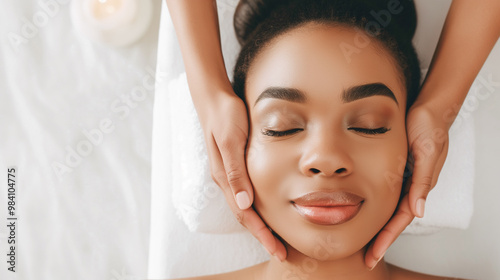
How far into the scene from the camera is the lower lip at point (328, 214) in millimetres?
924

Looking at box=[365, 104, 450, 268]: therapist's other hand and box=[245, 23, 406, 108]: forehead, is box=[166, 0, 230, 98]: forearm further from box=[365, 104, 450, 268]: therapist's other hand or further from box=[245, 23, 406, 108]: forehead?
box=[365, 104, 450, 268]: therapist's other hand

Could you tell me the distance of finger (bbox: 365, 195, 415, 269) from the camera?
3.32 ft

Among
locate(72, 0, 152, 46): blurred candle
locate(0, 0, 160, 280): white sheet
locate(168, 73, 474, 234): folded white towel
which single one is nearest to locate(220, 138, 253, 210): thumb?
locate(168, 73, 474, 234): folded white towel

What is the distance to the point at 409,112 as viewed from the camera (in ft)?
3.43

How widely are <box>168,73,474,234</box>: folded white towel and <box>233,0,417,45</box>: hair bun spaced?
25 centimetres

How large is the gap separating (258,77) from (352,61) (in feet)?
0.63

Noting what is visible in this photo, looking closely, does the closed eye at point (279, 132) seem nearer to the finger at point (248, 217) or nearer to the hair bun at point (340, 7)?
the finger at point (248, 217)

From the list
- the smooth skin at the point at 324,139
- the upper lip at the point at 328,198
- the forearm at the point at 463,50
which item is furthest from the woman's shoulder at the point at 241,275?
the forearm at the point at 463,50

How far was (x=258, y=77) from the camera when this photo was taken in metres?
1.02

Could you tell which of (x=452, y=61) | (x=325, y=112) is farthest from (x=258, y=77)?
(x=452, y=61)

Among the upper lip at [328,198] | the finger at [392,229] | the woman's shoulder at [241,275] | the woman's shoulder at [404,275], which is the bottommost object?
the woman's shoulder at [404,275]

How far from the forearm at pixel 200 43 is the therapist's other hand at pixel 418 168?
1.36ft

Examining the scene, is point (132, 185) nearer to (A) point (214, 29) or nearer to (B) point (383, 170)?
(A) point (214, 29)

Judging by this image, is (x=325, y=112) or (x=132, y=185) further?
Answer: (x=132, y=185)
